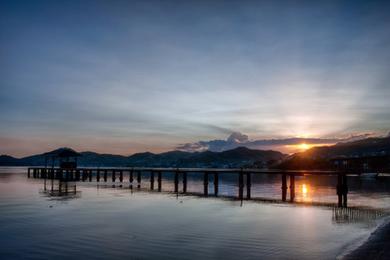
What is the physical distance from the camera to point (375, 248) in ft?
53.5

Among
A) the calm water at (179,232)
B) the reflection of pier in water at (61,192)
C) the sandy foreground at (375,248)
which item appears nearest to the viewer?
the sandy foreground at (375,248)

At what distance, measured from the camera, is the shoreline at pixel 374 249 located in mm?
14938

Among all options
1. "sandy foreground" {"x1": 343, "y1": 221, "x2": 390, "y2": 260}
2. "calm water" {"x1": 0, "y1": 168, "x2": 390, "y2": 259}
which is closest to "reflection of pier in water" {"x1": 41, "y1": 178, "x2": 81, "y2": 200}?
"calm water" {"x1": 0, "y1": 168, "x2": 390, "y2": 259}

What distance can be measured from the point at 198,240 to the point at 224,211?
44.4 ft

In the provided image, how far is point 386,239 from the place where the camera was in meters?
18.1

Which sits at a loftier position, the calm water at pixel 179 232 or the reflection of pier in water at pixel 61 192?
the calm water at pixel 179 232

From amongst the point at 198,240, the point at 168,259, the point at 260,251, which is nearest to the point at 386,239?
the point at 260,251

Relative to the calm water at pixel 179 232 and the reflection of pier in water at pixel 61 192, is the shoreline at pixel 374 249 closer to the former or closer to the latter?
the calm water at pixel 179 232

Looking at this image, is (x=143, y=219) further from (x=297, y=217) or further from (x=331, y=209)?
(x=331, y=209)

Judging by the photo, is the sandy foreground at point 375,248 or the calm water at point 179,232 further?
the calm water at point 179,232

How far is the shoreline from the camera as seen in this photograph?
1494cm

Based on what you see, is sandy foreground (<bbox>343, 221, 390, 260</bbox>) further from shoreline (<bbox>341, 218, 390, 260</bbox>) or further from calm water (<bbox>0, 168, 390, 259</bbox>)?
calm water (<bbox>0, 168, 390, 259</bbox>)

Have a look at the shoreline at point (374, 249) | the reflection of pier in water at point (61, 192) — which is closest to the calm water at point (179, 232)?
the shoreline at point (374, 249)

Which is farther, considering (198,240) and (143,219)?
(143,219)
